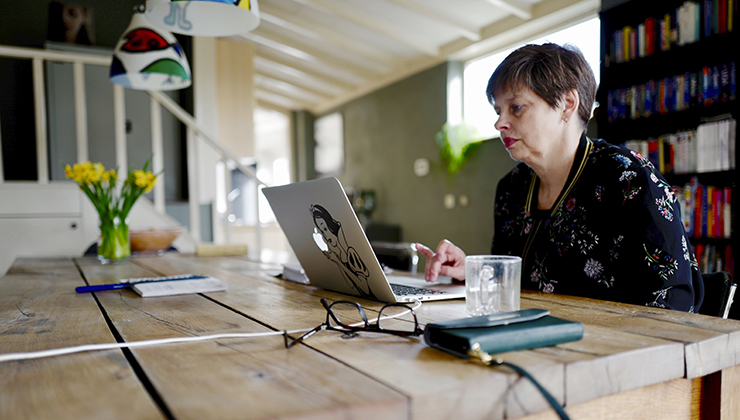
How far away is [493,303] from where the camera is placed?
767 mm

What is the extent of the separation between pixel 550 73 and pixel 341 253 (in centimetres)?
70

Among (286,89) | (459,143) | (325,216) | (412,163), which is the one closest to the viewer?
(325,216)

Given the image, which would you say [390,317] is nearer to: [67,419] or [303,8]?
[67,419]

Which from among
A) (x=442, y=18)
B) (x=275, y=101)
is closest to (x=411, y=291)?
(x=442, y=18)

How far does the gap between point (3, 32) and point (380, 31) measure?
3.15 metres

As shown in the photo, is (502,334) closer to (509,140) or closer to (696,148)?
(509,140)

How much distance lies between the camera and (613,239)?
3.68 ft

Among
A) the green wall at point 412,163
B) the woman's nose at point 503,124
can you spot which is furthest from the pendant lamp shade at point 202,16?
the green wall at point 412,163

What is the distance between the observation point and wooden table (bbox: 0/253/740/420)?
44 centimetres

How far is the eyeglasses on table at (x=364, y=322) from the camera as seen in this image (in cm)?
67

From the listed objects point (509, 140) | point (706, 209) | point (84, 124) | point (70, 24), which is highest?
point (70, 24)

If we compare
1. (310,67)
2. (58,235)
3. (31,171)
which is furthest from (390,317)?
(310,67)

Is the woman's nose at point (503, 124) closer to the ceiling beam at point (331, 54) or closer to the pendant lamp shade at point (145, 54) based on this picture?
the pendant lamp shade at point (145, 54)

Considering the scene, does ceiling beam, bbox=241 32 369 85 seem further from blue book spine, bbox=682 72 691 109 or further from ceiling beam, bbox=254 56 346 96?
blue book spine, bbox=682 72 691 109
